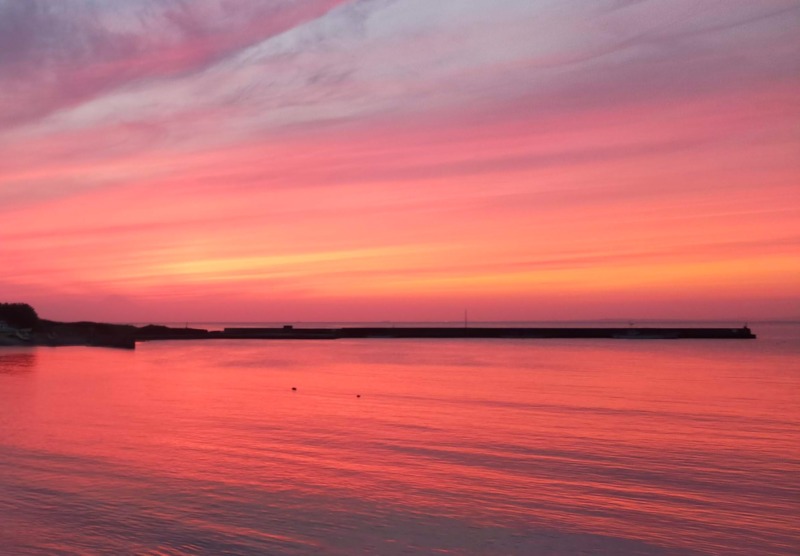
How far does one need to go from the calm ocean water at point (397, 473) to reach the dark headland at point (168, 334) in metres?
74.1

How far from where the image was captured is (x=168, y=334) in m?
145

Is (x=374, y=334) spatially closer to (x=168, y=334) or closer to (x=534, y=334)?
(x=534, y=334)

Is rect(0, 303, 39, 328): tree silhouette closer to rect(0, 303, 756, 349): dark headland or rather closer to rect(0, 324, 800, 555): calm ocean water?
rect(0, 303, 756, 349): dark headland

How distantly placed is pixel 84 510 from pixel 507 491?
8.88 meters

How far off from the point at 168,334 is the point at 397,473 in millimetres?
136932

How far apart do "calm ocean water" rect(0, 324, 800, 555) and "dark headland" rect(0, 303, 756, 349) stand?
74053 mm

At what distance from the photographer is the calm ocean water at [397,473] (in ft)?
40.4

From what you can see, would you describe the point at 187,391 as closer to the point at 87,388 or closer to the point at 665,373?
the point at 87,388

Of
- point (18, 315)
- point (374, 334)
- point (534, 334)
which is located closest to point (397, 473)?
point (18, 315)

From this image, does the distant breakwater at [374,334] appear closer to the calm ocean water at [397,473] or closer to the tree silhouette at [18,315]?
the tree silhouette at [18,315]

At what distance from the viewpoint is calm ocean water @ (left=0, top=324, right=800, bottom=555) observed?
12305mm

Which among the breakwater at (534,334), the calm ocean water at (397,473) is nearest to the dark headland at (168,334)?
the breakwater at (534,334)

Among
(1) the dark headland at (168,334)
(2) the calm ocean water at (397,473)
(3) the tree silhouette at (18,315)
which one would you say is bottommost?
(2) the calm ocean water at (397,473)

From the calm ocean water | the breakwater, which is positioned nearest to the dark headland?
the breakwater
